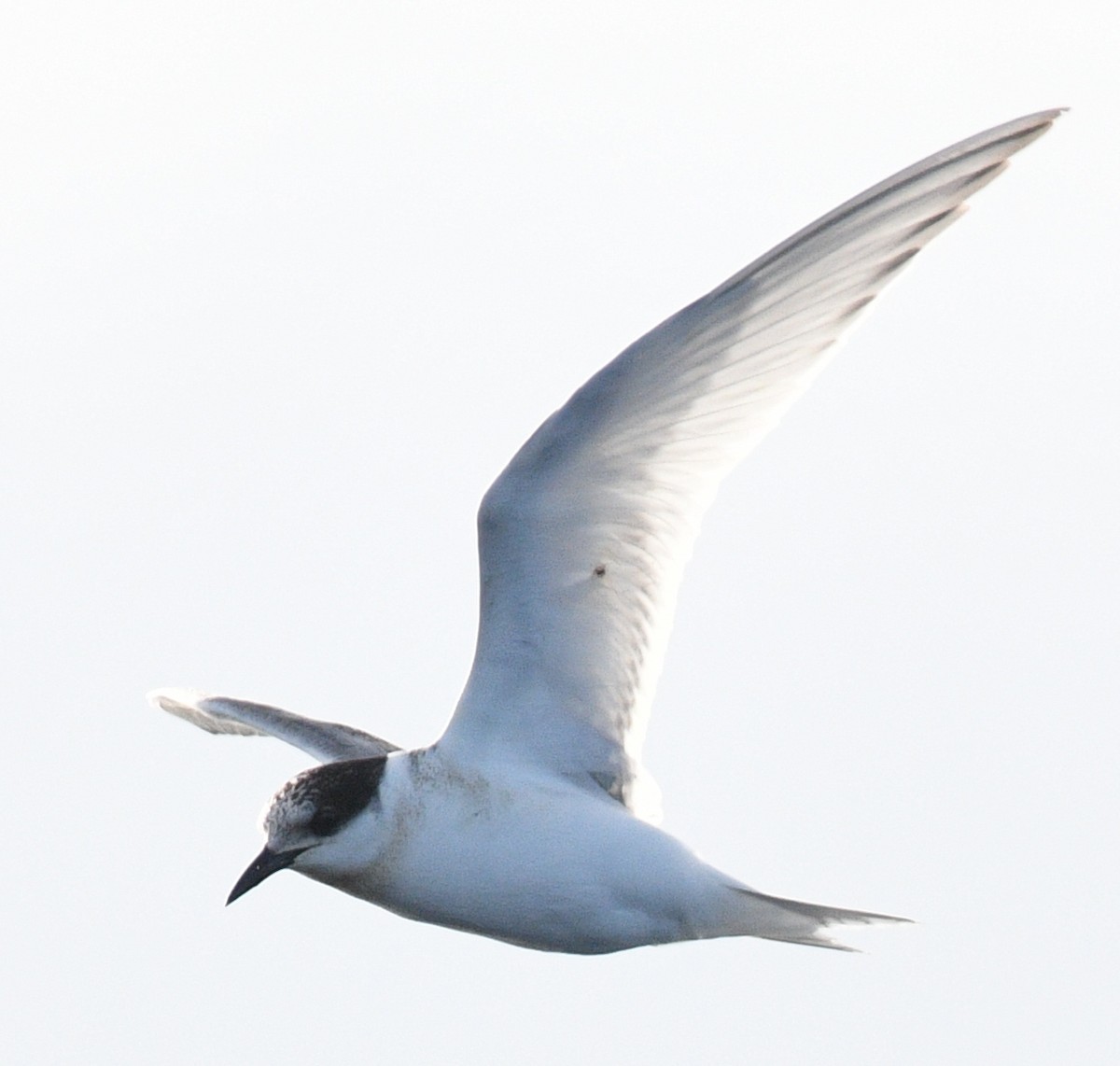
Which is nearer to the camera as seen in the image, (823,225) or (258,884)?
(823,225)

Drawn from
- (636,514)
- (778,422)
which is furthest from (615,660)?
(778,422)

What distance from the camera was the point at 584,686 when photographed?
789 cm

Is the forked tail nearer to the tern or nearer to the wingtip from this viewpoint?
the tern

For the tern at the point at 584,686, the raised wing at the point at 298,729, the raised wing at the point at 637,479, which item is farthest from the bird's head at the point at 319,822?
the raised wing at the point at 298,729

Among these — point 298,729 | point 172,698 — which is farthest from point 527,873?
point 172,698

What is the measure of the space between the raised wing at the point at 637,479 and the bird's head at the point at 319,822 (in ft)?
1.23

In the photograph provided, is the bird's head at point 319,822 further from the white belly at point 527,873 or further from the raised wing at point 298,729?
the raised wing at point 298,729

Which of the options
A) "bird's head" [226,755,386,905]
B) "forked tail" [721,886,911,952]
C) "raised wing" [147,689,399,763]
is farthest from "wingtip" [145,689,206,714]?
"forked tail" [721,886,911,952]

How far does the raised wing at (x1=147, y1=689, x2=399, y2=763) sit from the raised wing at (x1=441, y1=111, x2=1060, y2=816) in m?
1.09

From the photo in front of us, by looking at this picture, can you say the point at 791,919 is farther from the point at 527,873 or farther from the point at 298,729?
the point at 298,729

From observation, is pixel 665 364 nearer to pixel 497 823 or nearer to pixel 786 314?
pixel 786 314

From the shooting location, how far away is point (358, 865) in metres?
7.55

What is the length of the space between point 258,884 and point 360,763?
21.9 inches

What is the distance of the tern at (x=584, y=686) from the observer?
286 inches
